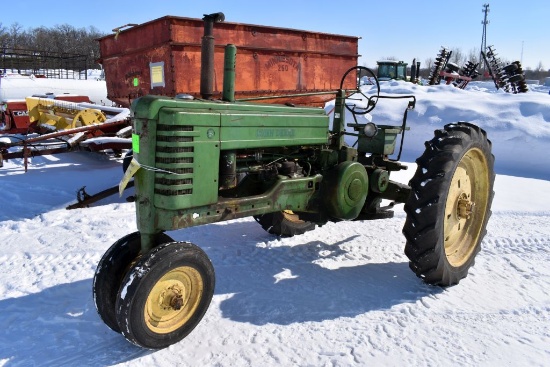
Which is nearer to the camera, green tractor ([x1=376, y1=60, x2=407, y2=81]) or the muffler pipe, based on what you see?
the muffler pipe

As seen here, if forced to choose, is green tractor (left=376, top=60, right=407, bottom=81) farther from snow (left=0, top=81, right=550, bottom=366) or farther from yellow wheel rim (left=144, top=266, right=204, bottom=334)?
yellow wheel rim (left=144, top=266, right=204, bottom=334)

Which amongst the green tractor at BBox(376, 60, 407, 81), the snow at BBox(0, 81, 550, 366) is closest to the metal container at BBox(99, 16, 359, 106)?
the snow at BBox(0, 81, 550, 366)

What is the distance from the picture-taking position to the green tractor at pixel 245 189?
267 centimetres

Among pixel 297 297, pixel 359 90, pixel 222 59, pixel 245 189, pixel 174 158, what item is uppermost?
pixel 222 59

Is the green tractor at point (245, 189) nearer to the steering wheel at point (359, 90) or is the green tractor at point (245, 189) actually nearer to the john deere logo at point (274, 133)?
the john deere logo at point (274, 133)

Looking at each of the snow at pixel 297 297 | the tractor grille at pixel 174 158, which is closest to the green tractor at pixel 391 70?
the snow at pixel 297 297

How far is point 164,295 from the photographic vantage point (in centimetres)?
272

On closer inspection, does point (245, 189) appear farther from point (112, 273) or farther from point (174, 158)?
point (112, 273)

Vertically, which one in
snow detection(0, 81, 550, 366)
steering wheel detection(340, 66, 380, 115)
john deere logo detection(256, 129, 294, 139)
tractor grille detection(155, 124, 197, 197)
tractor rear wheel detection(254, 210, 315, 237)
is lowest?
snow detection(0, 81, 550, 366)

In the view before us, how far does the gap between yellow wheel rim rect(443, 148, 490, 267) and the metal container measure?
4.13 metres

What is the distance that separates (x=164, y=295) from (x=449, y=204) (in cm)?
240

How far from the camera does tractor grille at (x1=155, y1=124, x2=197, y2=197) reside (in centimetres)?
266

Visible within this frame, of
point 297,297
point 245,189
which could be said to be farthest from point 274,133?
point 297,297

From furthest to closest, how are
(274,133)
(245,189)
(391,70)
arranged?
(391,70), (245,189), (274,133)
